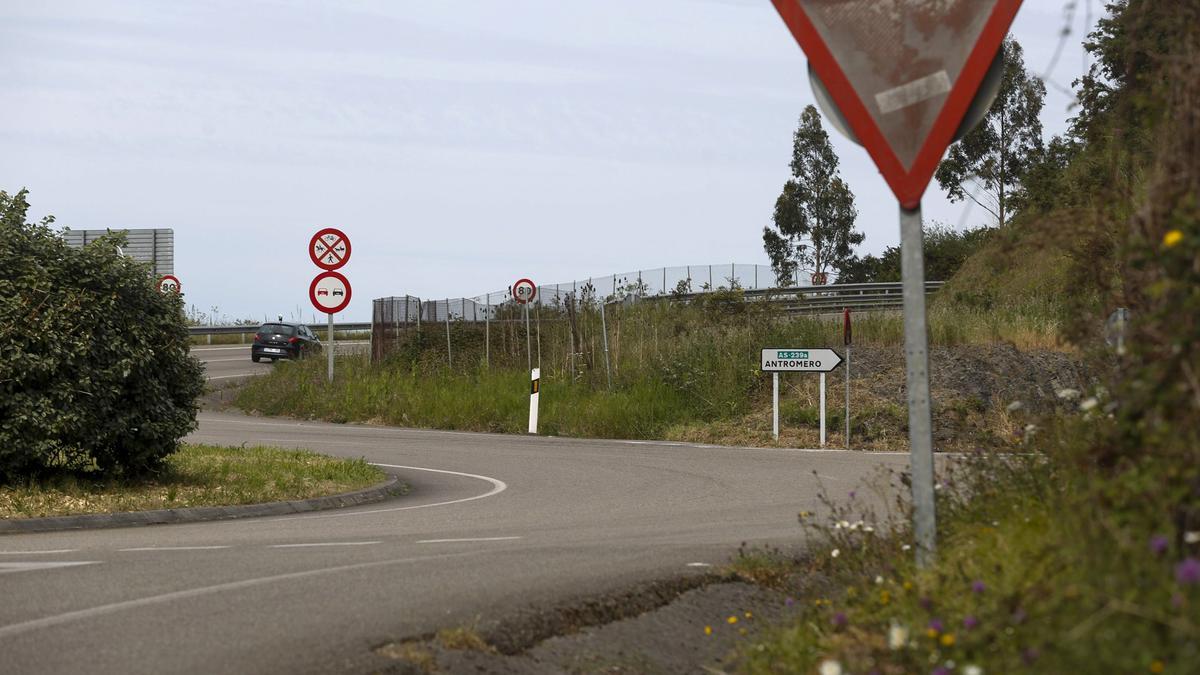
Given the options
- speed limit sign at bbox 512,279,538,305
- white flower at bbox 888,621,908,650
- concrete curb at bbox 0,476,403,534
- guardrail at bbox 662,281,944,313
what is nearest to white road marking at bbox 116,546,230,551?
concrete curb at bbox 0,476,403,534

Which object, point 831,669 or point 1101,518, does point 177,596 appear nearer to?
point 831,669

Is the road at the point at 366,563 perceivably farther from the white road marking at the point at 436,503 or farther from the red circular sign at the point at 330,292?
the red circular sign at the point at 330,292

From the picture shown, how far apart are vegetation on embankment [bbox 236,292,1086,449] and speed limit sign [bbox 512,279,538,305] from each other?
2483mm

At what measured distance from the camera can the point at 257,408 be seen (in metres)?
31.9

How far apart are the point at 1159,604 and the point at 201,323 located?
57.5 metres

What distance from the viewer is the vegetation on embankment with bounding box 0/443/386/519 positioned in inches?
520

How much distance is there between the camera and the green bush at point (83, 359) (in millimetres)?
13281

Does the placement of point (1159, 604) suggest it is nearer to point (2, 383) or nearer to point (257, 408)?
point (2, 383)

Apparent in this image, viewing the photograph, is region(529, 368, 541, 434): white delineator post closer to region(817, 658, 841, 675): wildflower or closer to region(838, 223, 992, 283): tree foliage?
region(817, 658, 841, 675): wildflower

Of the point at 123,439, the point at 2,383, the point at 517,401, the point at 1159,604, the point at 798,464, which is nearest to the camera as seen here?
the point at 1159,604

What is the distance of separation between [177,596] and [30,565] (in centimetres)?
204

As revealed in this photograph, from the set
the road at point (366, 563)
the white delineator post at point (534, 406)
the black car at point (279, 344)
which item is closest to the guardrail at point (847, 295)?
the white delineator post at point (534, 406)

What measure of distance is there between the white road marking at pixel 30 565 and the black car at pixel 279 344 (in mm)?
36009

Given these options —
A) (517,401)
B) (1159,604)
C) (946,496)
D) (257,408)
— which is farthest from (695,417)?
(1159,604)
